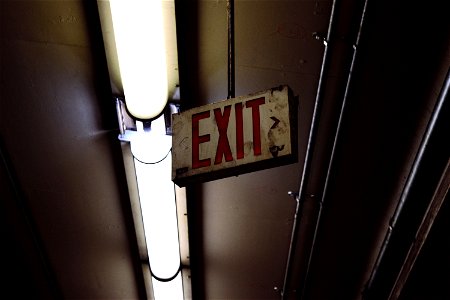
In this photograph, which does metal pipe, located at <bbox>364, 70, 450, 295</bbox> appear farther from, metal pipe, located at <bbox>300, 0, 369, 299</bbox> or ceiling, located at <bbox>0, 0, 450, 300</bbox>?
metal pipe, located at <bbox>300, 0, 369, 299</bbox>

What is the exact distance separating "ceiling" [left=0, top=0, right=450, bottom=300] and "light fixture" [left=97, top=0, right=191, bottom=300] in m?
0.07

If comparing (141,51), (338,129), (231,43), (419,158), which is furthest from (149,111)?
(419,158)

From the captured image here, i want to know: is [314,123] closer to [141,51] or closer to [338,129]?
[338,129]

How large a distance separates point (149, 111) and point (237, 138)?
73cm

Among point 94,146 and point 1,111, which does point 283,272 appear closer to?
point 94,146

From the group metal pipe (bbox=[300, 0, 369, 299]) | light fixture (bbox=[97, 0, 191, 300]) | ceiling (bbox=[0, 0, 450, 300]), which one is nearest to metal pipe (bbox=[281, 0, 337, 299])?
ceiling (bbox=[0, 0, 450, 300])

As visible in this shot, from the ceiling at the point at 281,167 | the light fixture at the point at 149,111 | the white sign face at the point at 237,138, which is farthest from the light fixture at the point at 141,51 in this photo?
the white sign face at the point at 237,138

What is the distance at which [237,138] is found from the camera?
1.64 meters

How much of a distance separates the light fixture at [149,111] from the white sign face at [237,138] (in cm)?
45

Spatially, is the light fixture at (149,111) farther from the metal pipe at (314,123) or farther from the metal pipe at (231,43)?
the metal pipe at (314,123)

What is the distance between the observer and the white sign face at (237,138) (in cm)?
158

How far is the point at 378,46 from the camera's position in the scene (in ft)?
7.15

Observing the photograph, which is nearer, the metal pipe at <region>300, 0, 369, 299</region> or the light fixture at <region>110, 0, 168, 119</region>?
the light fixture at <region>110, 0, 168, 119</region>

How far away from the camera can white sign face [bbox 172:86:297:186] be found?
1575 millimetres
